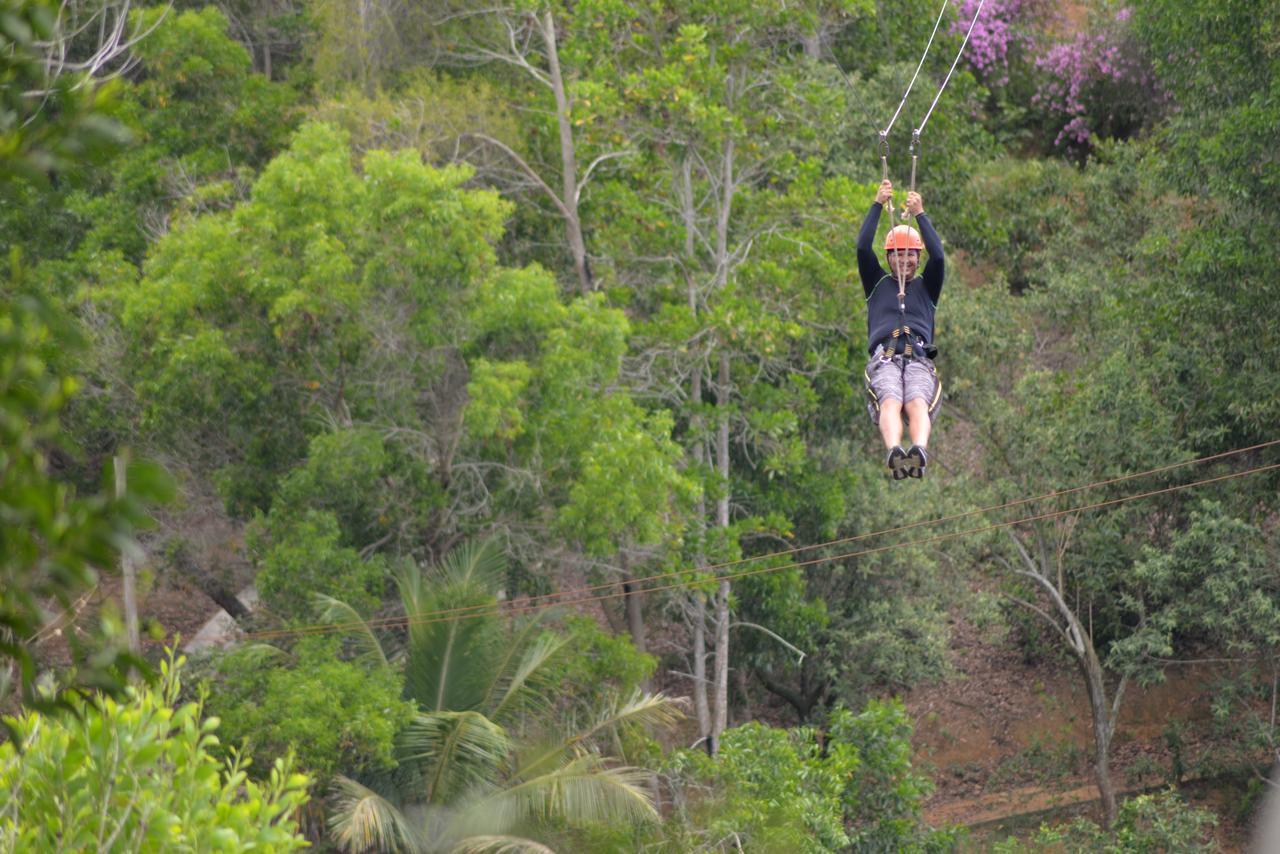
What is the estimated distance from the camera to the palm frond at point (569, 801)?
13375mm

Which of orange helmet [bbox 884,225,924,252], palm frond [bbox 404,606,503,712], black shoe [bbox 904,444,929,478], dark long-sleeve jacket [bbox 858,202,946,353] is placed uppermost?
orange helmet [bbox 884,225,924,252]

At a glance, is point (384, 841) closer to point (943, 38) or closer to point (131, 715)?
point (131, 715)

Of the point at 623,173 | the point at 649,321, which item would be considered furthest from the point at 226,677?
the point at 623,173

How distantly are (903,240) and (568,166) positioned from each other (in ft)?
33.1

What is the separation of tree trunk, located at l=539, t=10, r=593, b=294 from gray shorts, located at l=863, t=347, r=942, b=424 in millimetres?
9379

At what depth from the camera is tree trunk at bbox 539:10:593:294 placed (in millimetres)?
19172

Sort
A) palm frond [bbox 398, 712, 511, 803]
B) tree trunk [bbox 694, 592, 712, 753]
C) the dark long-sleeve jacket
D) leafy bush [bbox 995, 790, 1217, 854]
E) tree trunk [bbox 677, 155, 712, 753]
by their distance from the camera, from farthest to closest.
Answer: tree trunk [bbox 694, 592, 712, 753]
tree trunk [bbox 677, 155, 712, 753]
leafy bush [bbox 995, 790, 1217, 854]
palm frond [bbox 398, 712, 511, 803]
the dark long-sleeve jacket

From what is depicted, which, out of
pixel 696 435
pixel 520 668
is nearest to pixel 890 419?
pixel 520 668

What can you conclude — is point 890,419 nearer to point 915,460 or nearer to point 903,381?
point 903,381

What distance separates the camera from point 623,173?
19.7 m

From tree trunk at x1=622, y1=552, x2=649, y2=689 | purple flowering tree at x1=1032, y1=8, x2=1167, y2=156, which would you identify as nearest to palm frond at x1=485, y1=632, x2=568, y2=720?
tree trunk at x1=622, y1=552, x2=649, y2=689

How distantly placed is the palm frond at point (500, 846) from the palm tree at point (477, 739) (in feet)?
0.04

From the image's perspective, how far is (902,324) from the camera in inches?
391

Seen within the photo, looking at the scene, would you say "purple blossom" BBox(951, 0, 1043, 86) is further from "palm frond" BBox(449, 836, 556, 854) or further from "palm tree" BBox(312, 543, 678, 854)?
"palm frond" BBox(449, 836, 556, 854)
